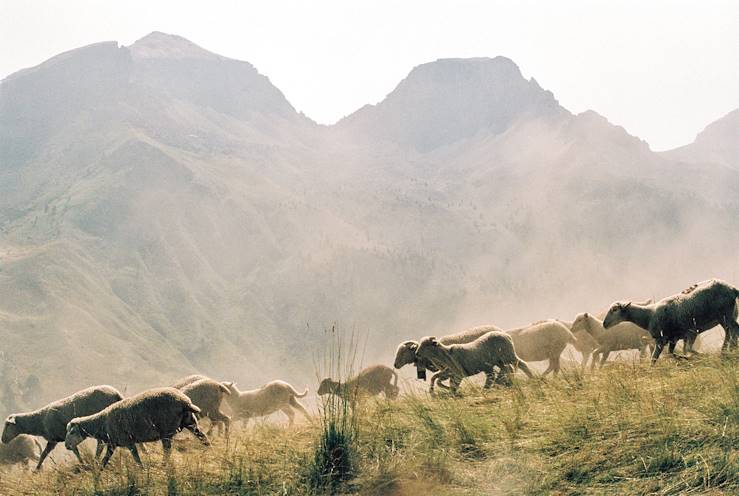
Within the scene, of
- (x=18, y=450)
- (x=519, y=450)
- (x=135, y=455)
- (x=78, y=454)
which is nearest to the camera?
(x=519, y=450)

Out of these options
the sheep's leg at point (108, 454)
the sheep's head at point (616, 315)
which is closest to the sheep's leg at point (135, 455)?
the sheep's leg at point (108, 454)

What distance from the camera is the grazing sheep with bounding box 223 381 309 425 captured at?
57.3 feet

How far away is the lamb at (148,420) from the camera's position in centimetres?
992

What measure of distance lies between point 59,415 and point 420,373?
7.06 m

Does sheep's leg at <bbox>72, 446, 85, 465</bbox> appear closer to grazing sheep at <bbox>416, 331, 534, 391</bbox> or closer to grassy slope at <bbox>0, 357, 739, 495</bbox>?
grassy slope at <bbox>0, 357, 739, 495</bbox>

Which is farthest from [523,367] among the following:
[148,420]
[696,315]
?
[148,420]

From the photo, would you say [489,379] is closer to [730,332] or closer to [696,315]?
[696,315]

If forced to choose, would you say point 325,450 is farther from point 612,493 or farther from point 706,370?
point 706,370

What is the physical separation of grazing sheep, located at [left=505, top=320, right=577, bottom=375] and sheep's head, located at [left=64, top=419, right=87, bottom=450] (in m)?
8.91

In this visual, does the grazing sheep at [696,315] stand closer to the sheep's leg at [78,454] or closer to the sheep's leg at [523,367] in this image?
the sheep's leg at [523,367]

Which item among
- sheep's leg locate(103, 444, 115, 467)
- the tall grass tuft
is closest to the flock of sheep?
sheep's leg locate(103, 444, 115, 467)

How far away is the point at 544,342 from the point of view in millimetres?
15305

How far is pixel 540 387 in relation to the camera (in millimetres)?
10320

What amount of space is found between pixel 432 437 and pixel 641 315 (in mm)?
6259
